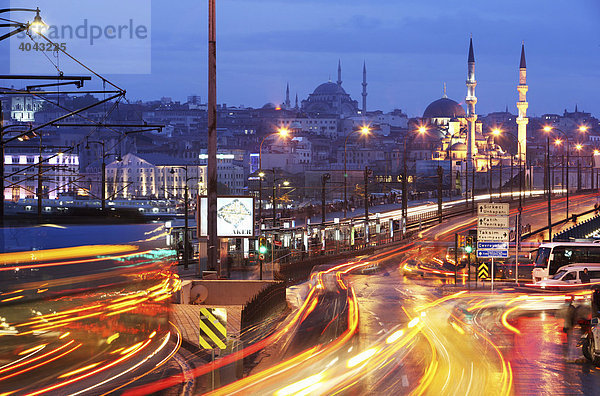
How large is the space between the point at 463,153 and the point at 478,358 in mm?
147371

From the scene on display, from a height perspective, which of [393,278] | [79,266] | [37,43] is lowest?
[393,278]

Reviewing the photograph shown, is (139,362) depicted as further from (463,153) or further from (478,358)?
(463,153)

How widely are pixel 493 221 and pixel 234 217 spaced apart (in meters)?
8.28

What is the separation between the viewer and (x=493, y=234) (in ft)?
84.6

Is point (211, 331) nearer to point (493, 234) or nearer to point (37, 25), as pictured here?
point (37, 25)

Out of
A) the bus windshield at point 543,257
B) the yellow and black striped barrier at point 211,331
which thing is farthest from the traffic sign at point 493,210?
the yellow and black striped barrier at point 211,331

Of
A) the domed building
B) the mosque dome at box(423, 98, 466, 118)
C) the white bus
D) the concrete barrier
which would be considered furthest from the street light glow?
the mosque dome at box(423, 98, 466, 118)

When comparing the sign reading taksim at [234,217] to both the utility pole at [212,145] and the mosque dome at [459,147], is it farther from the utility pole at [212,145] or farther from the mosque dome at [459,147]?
the mosque dome at [459,147]

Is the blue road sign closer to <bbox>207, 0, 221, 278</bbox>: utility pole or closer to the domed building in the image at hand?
<bbox>207, 0, 221, 278</bbox>: utility pole

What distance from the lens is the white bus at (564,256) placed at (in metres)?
32.2

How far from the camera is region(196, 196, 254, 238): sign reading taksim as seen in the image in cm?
2452

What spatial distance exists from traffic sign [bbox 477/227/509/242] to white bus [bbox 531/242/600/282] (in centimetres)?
713

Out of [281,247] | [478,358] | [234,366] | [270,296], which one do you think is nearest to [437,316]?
[270,296]

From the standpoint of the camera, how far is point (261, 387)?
11469 mm
